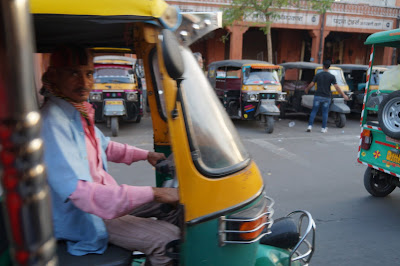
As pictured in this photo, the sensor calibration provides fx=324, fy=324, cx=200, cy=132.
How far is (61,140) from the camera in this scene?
59.8 inches

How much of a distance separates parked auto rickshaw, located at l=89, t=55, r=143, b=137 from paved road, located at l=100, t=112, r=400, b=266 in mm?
633

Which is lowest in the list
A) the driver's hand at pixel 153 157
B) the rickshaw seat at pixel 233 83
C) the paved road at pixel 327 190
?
the paved road at pixel 327 190

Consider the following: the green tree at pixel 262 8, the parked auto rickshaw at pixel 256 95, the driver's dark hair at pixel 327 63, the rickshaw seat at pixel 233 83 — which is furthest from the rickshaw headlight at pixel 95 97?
the green tree at pixel 262 8

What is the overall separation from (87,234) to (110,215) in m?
0.27

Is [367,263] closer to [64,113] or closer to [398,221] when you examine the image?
[398,221]

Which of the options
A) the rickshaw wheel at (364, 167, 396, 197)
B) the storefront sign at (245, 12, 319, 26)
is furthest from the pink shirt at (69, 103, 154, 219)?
the storefront sign at (245, 12, 319, 26)

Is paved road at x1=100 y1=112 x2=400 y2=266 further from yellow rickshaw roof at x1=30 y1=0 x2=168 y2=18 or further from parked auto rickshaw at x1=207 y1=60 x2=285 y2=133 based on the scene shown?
yellow rickshaw roof at x1=30 y1=0 x2=168 y2=18

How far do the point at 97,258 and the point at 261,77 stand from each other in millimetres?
9125

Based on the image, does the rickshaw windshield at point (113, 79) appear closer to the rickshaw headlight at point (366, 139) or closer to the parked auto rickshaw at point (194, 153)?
the rickshaw headlight at point (366, 139)

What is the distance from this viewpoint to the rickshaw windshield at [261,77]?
994 cm

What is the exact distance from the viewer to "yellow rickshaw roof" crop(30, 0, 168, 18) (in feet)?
4.30

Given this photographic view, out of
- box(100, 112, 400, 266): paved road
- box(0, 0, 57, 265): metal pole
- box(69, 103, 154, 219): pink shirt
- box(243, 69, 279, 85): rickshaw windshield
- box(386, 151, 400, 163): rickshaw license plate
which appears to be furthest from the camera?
box(243, 69, 279, 85): rickshaw windshield

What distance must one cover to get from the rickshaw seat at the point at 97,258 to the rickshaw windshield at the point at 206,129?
2.14 feet

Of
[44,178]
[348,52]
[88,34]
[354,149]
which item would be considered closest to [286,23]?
[348,52]
